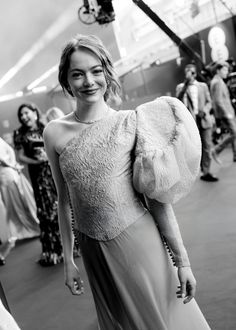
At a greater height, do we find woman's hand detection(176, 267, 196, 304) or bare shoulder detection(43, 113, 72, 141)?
bare shoulder detection(43, 113, 72, 141)

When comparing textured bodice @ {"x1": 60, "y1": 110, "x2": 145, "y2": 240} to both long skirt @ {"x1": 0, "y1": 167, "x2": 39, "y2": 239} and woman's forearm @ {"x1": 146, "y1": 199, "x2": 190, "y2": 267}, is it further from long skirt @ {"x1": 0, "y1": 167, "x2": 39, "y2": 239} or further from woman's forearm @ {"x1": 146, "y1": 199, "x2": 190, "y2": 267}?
long skirt @ {"x1": 0, "y1": 167, "x2": 39, "y2": 239}

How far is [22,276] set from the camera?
3619mm

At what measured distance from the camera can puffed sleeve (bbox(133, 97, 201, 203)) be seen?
1.12 metres

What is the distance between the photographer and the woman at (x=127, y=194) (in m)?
1.17

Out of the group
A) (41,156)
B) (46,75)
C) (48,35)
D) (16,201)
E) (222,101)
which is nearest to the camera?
(41,156)

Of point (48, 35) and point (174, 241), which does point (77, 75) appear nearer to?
point (174, 241)

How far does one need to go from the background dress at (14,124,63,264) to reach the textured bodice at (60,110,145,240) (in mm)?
2558

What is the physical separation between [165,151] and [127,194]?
0.55ft

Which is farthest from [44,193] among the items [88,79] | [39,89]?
[39,89]

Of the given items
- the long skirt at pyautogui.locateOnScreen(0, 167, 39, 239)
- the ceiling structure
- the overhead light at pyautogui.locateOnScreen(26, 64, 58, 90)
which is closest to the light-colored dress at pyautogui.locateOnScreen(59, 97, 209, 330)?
the long skirt at pyautogui.locateOnScreen(0, 167, 39, 239)

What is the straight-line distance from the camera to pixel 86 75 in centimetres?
120

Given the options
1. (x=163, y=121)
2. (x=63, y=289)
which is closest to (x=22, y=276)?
(x=63, y=289)

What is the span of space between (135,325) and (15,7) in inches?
305

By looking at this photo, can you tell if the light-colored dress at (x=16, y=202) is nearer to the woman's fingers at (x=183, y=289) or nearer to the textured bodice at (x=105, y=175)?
the textured bodice at (x=105, y=175)
